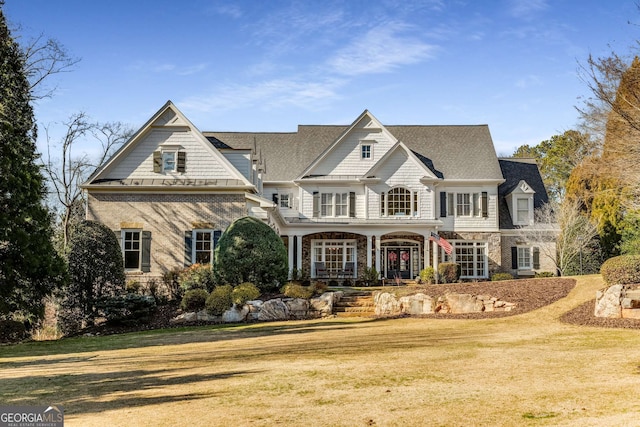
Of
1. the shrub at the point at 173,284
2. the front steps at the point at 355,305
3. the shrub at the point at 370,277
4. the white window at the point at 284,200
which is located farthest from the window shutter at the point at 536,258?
the shrub at the point at 173,284

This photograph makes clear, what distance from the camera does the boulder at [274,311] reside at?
18109 millimetres

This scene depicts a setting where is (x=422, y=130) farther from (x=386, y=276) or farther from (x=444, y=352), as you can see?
(x=444, y=352)

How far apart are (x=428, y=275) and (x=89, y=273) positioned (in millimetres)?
16503

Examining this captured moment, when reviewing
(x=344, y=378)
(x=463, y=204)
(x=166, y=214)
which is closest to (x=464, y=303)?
(x=344, y=378)

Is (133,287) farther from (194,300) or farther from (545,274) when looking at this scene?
(545,274)

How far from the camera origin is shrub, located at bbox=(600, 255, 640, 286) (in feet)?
50.6

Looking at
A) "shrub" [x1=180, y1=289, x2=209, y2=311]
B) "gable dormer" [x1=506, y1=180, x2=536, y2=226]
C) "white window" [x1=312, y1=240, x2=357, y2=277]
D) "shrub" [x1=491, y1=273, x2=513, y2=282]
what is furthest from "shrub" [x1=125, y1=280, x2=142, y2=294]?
"gable dormer" [x1=506, y1=180, x2=536, y2=226]

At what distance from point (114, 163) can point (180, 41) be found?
1085 centimetres

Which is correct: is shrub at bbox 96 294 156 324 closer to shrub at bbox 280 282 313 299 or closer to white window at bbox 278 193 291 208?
shrub at bbox 280 282 313 299

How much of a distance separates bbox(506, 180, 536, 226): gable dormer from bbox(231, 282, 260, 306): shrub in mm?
Result: 19161

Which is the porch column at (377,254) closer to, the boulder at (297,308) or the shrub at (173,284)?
the boulder at (297,308)

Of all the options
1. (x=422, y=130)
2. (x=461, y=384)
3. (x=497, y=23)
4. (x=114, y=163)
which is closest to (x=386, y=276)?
(x=422, y=130)

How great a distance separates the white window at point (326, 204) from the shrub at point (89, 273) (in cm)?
1456

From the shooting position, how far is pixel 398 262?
31609 millimetres
